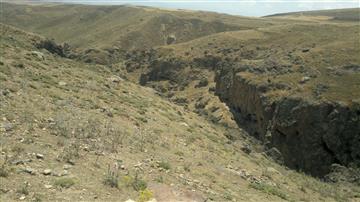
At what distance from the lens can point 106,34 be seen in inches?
4190

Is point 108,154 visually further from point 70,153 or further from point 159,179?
point 159,179

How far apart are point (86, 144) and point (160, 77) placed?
53920 mm

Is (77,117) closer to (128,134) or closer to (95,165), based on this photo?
(128,134)

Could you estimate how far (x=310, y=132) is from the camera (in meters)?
32.7

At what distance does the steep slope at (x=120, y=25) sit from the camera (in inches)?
3944

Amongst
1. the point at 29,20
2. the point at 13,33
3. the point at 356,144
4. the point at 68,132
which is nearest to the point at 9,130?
the point at 68,132

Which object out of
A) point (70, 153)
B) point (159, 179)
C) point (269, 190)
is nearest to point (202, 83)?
point (269, 190)

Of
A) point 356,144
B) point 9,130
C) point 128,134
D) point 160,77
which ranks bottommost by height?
point 160,77

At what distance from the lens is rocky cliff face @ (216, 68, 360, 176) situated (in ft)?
101

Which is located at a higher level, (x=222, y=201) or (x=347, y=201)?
(x=222, y=201)

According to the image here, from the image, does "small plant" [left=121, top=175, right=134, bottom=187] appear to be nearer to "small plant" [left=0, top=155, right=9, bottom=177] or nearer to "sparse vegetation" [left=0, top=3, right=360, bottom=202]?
"sparse vegetation" [left=0, top=3, right=360, bottom=202]

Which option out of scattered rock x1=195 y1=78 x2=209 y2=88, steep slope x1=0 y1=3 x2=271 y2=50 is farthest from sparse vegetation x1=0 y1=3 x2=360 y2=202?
steep slope x1=0 y1=3 x2=271 y2=50

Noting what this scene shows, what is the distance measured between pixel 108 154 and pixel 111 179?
7.98ft

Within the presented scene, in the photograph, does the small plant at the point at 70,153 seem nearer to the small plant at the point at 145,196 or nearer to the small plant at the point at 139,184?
the small plant at the point at 139,184
